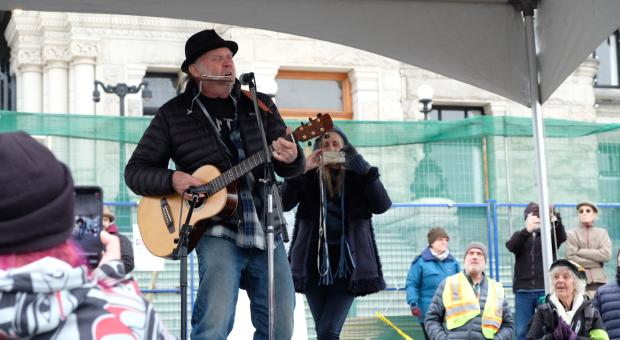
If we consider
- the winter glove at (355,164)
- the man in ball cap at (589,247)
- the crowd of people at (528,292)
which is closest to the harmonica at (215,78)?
the winter glove at (355,164)

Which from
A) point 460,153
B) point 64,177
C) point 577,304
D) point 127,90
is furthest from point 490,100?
point 64,177

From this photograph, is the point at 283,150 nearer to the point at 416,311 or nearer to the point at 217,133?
the point at 217,133

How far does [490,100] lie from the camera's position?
24219mm

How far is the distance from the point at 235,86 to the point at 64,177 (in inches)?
145

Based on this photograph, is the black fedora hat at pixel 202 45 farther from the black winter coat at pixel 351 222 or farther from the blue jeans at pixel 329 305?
the blue jeans at pixel 329 305

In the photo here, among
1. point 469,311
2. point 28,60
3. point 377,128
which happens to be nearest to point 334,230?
point 469,311

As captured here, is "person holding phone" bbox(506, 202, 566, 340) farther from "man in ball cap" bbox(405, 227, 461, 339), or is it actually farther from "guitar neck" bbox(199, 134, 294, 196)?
"guitar neck" bbox(199, 134, 294, 196)

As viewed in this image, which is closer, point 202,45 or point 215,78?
point 215,78

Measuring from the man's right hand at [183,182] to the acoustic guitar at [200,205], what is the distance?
36 millimetres

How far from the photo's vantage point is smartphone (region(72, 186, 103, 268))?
2461 millimetres

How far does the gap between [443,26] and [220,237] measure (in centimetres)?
198

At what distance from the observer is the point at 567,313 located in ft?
25.6

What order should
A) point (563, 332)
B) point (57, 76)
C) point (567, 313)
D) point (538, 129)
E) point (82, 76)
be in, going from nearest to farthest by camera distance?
point (538, 129), point (563, 332), point (567, 313), point (82, 76), point (57, 76)

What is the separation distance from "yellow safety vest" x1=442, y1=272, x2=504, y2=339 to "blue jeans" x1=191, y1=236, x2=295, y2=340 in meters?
3.56
